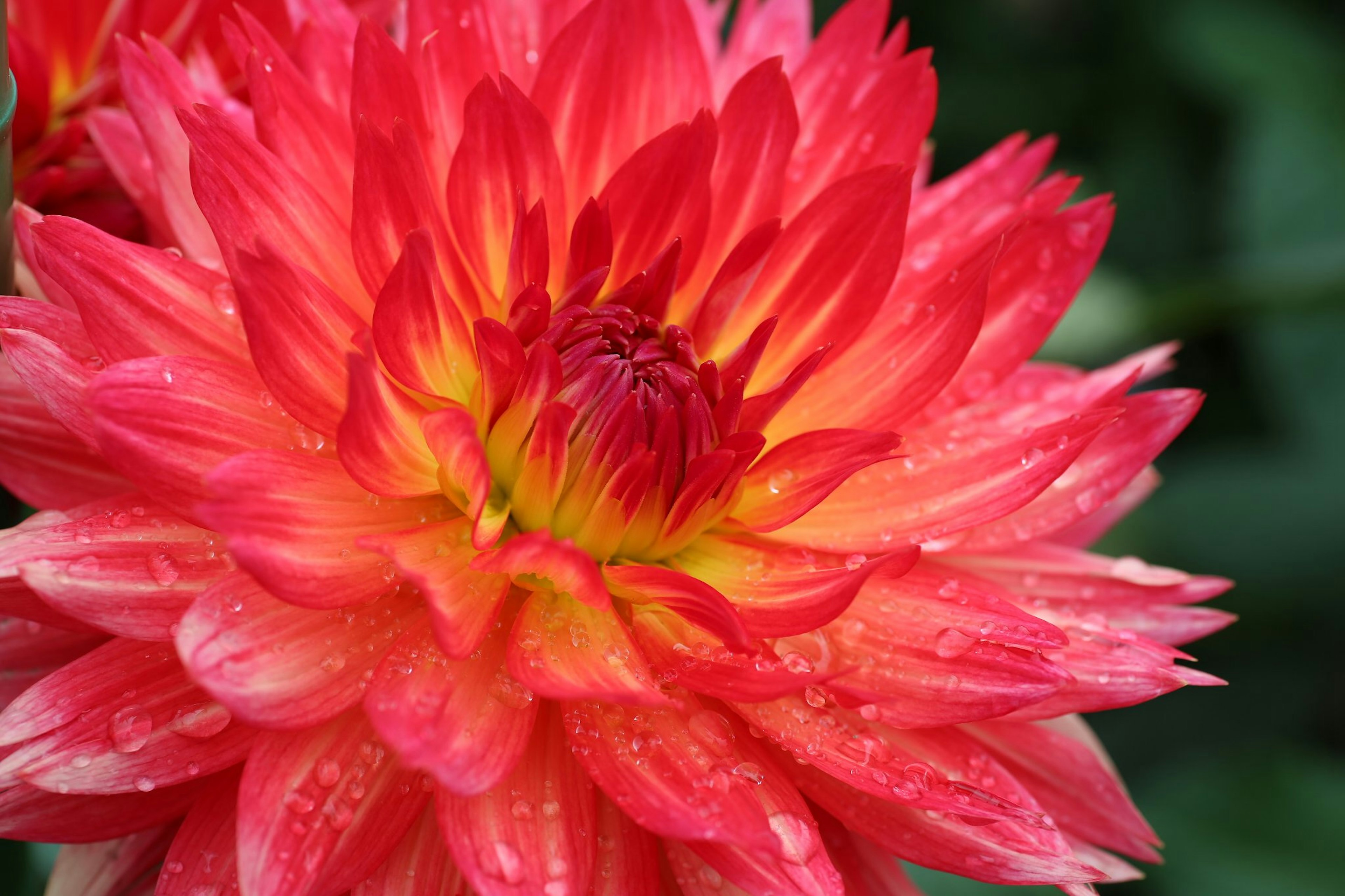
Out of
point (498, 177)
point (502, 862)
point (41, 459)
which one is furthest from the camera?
point (498, 177)

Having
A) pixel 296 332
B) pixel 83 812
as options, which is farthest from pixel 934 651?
pixel 83 812

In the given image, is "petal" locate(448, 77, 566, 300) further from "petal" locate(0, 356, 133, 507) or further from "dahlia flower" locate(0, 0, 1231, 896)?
"petal" locate(0, 356, 133, 507)

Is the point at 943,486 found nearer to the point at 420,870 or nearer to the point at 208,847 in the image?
the point at 420,870

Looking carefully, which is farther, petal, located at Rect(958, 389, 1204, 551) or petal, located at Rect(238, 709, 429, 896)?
petal, located at Rect(958, 389, 1204, 551)

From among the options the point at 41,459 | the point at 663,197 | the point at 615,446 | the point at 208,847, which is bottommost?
the point at 208,847

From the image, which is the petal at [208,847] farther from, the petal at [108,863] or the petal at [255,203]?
the petal at [255,203]

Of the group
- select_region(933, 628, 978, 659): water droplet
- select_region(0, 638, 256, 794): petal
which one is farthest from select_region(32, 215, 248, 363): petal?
select_region(933, 628, 978, 659): water droplet
